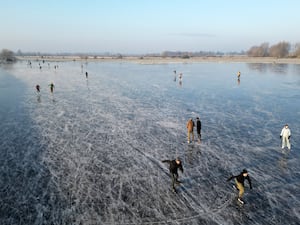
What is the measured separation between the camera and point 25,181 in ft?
27.5

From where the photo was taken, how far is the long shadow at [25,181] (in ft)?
21.9

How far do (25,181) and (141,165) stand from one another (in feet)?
12.7

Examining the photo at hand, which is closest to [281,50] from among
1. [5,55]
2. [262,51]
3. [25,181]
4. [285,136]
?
[262,51]

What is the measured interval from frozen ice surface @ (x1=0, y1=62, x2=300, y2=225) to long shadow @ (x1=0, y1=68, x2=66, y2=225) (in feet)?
0.09

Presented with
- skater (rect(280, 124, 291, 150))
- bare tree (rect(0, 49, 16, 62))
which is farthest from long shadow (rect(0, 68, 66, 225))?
bare tree (rect(0, 49, 16, 62))

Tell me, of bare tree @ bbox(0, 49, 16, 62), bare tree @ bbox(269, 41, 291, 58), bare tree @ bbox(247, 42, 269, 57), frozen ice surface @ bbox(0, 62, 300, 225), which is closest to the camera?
frozen ice surface @ bbox(0, 62, 300, 225)

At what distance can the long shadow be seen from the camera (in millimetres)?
6660

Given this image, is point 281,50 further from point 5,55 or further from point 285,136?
point 5,55

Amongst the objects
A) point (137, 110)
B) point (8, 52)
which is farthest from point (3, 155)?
point (8, 52)

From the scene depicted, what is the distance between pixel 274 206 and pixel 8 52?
121952mm

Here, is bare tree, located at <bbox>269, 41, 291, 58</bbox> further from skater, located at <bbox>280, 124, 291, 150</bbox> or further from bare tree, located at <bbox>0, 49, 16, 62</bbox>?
skater, located at <bbox>280, 124, 291, 150</bbox>

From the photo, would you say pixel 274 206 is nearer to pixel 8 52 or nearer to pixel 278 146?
pixel 278 146

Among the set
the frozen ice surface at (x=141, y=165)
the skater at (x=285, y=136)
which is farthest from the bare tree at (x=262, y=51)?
the skater at (x=285, y=136)

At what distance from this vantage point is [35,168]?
30.5 ft
